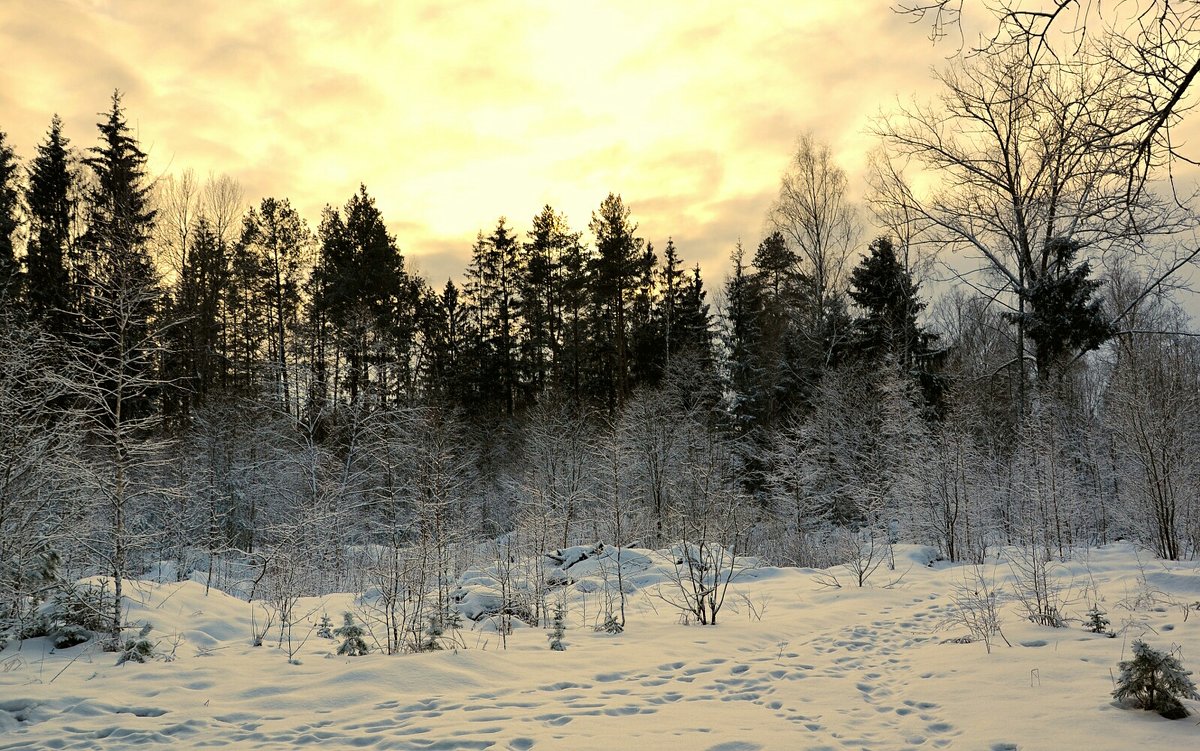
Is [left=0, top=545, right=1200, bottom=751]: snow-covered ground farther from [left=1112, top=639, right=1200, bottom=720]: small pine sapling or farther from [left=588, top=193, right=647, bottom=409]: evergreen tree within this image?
[left=588, top=193, right=647, bottom=409]: evergreen tree

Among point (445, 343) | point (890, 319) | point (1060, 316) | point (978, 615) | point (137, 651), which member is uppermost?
point (445, 343)

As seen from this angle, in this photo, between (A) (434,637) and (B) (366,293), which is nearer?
(A) (434,637)

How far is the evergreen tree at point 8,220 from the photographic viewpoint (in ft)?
72.7

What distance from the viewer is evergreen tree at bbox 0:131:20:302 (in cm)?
2215

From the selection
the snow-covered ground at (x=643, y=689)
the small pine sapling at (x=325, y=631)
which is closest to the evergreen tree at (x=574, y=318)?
the small pine sapling at (x=325, y=631)

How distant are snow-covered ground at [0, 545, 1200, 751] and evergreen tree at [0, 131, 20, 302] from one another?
20.5 meters

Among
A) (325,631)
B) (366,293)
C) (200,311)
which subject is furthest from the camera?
(366,293)

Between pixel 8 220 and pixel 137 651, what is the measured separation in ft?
83.0

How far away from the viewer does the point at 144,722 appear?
4844mm

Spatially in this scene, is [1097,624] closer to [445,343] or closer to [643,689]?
[643,689]

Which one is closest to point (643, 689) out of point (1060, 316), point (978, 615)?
point (978, 615)

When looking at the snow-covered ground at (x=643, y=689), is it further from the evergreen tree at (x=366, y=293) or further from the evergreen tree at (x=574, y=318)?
the evergreen tree at (x=574, y=318)

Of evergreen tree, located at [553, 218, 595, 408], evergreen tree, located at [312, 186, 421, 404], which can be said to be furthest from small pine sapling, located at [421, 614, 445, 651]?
evergreen tree, located at [553, 218, 595, 408]

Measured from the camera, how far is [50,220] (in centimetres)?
2719
